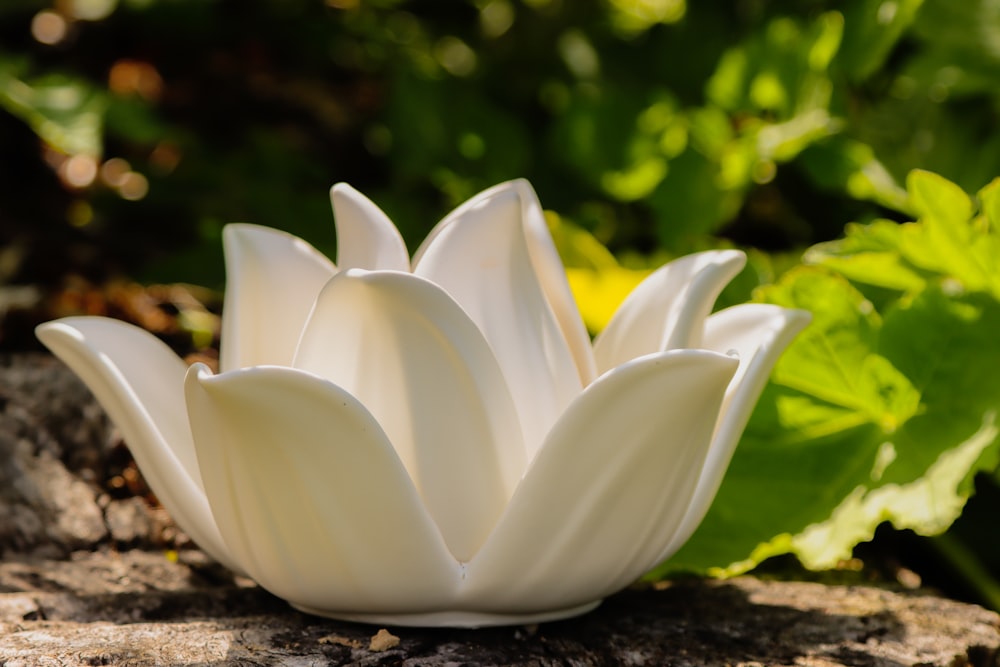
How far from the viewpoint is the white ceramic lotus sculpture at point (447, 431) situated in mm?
597

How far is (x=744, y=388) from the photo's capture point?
691 mm

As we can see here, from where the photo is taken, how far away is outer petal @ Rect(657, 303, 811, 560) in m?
0.69

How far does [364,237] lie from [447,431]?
0.54 feet

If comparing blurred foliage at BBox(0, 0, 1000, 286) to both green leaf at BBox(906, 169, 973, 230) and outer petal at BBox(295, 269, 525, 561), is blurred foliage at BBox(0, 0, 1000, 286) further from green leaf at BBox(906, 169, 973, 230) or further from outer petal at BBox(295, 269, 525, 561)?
outer petal at BBox(295, 269, 525, 561)

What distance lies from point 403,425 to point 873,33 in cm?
88

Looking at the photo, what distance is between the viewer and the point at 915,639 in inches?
29.0

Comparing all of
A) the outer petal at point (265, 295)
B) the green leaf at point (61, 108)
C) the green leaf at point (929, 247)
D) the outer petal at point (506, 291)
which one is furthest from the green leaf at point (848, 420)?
the green leaf at point (61, 108)

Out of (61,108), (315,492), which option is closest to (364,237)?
(315,492)

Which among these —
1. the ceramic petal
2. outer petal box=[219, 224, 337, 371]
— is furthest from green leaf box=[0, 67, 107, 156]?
the ceramic petal

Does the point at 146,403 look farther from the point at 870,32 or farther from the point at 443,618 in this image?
the point at 870,32

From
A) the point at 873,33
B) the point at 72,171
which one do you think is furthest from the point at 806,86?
the point at 72,171

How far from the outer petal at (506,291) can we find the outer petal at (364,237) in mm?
24

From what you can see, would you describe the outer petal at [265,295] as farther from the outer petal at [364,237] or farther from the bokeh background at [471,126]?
the bokeh background at [471,126]

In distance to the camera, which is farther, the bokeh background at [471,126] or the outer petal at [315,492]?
the bokeh background at [471,126]
